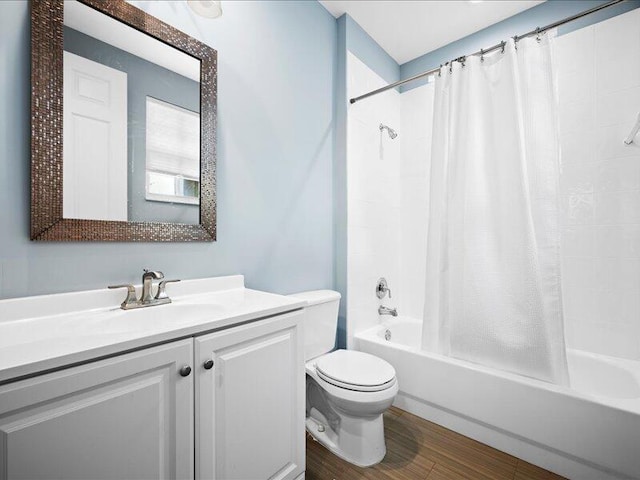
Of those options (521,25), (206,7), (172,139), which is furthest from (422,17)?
(172,139)

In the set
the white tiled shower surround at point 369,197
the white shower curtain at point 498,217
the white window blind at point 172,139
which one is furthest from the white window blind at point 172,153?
the white shower curtain at point 498,217

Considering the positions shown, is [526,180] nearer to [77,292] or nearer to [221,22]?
[221,22]

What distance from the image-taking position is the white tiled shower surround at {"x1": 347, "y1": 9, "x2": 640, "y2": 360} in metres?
1.78

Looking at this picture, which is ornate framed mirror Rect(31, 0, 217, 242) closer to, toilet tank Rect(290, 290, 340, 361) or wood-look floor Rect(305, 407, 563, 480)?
toilet tank Rect(290, 290, 340, 361)

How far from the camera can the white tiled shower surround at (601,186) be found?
1.78 meters

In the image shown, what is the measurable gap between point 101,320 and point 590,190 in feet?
8.78

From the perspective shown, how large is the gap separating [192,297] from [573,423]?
5.93 ft

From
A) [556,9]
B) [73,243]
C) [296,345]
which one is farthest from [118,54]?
[556,9]

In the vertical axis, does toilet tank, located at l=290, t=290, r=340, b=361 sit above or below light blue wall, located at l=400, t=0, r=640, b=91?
below

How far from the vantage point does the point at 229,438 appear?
97cm

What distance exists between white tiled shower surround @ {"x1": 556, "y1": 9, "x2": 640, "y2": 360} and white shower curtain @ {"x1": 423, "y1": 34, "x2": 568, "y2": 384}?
2.20ft

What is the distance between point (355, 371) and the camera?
1.54 meters

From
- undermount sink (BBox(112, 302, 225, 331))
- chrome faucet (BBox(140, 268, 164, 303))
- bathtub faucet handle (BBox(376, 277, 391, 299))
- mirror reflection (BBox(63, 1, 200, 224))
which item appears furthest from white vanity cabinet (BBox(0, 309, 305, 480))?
bathtub faucet handle (BBox(376, 277, 391, 299))

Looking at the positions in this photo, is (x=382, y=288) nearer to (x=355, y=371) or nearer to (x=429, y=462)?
(x=355, y=371)
